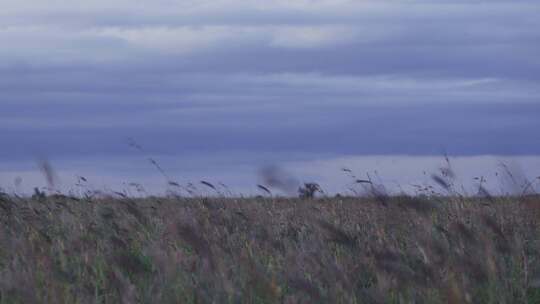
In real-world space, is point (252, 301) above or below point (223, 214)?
below

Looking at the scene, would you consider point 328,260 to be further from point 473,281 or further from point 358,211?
point 358,211

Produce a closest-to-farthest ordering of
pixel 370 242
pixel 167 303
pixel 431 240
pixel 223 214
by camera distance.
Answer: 1. pixel 167 303
2. pixel 431 240
3. pixel 370 242
4. pixel 223 214

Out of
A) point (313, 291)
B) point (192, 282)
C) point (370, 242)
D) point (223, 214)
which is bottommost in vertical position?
point (313, 291)

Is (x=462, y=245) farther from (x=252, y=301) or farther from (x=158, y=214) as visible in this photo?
(x=158, y=214)

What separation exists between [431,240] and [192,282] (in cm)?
154

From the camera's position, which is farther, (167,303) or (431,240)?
(431,240)

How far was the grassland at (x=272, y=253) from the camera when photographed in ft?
18.1

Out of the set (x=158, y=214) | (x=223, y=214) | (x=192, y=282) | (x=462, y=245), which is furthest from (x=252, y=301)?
(x=158, y=214)

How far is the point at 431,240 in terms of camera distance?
6578 mm

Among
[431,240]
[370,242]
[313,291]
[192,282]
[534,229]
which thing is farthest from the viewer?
[534,229]

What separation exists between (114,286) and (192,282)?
481mm

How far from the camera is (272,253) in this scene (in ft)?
24.2

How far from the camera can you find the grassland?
18.1 feet

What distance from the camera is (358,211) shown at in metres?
9.84
